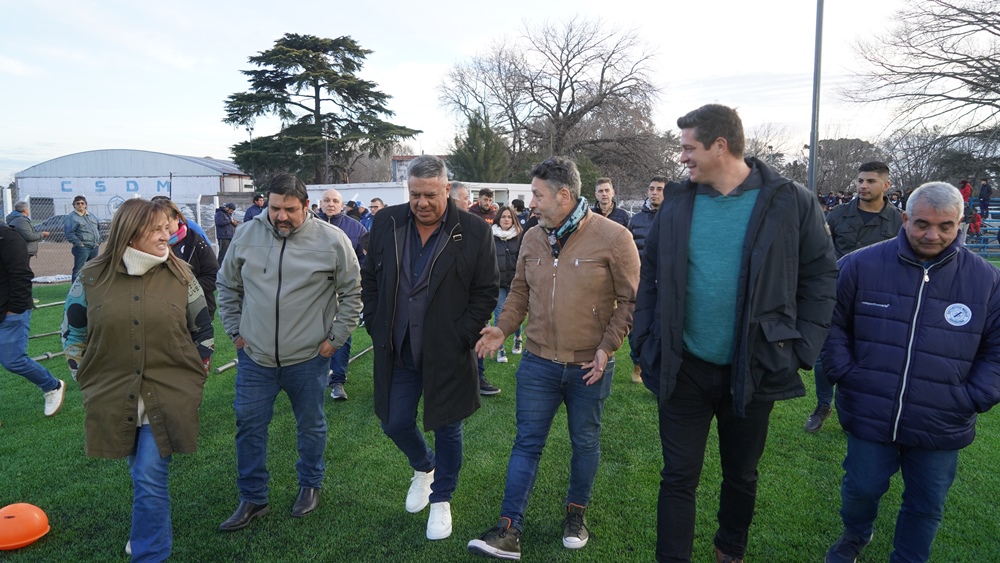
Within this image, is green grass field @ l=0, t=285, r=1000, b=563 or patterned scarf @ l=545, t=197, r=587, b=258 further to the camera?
green grass field @ l=0, t=285, r=1000, b=563

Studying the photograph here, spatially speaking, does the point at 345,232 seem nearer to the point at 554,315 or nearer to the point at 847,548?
the point at 554,315

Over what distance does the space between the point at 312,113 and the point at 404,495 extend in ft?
116

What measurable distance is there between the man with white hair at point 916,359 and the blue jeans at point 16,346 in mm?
6058

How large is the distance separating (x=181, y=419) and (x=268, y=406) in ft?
1.98

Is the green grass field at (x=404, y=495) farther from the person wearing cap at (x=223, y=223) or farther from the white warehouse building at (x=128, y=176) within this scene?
the white warehouse building at (x=128, y=176)

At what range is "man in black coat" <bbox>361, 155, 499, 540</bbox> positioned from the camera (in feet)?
10.4

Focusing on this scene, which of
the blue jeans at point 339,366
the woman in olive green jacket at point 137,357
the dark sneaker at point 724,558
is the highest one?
the woman in olive green jacket at point 137,357

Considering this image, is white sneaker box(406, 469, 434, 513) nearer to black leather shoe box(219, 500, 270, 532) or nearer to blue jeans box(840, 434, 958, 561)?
black leather shoe box(219, 500, 270, 532)

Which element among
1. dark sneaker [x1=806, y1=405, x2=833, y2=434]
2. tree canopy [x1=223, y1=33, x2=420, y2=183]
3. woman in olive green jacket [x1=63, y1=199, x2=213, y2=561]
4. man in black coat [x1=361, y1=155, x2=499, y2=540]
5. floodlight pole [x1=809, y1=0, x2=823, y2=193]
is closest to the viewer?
woman in olive green jacket [x1=63, y1=199, x2=213, y2=561]

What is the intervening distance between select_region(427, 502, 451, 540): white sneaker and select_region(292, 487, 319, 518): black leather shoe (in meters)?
0.76

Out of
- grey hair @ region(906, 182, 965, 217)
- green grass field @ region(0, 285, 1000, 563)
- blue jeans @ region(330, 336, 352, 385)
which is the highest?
grey hair @ region(906, 182, 965, 217)

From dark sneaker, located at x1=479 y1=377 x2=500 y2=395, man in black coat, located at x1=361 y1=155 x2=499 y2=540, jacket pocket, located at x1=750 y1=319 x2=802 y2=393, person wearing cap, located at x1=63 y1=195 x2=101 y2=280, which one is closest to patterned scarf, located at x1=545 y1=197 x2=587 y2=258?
man in black coat, located at x1=361 y1=155 x2=499 y2=540

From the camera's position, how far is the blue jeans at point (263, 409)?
11.1 feet

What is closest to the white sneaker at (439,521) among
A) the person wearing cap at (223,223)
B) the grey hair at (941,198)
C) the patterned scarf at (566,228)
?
the patterned scarf at (566,228)
